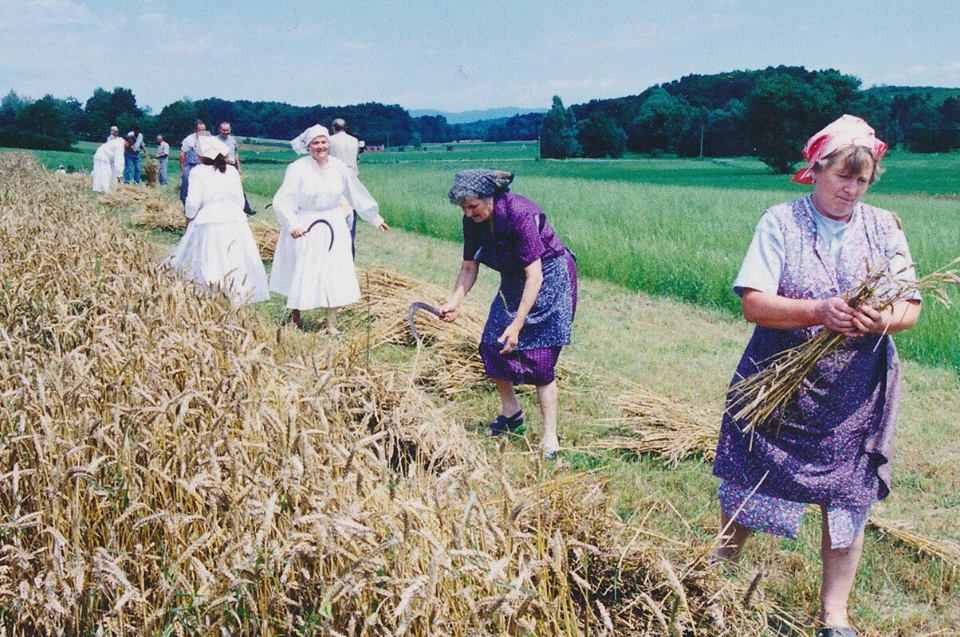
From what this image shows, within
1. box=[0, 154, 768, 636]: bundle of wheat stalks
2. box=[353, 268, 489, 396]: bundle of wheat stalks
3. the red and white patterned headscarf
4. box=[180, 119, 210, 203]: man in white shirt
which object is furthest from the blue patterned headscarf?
box=[180, 119, 210, 203]: man in white shirt

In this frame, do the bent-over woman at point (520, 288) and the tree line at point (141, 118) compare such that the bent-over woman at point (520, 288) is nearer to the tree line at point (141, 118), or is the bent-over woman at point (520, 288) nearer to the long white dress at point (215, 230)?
the long white dress at point (215, 230)

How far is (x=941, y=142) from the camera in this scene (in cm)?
6906

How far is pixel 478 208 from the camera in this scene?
4168mm

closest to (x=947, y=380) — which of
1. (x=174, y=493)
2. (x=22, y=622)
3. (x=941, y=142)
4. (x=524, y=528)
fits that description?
(x=524, y=528)

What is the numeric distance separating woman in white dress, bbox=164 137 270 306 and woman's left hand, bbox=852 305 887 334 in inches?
223

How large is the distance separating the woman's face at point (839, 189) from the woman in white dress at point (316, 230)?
4578 mm

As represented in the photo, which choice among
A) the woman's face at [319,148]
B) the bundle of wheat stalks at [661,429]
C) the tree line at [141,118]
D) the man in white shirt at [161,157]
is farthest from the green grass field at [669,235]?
the tree line at [141,118]

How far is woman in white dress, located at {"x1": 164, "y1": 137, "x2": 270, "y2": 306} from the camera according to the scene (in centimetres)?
735

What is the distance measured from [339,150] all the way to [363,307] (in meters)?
3.86

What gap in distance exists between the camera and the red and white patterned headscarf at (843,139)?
251cm

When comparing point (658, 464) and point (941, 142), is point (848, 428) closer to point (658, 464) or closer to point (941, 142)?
point (658, 464)

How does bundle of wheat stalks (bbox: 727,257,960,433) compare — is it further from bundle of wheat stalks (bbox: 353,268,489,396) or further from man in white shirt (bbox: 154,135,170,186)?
man in white shirt (bbox: 154,135,170,186)

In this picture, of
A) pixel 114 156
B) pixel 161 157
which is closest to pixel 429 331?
pixel 114 156

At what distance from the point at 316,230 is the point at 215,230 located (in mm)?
923
